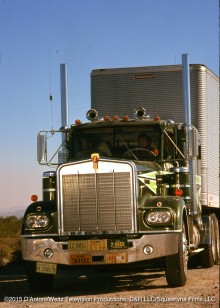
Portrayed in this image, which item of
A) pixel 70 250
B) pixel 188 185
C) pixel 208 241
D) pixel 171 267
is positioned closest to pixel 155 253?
pixel 171 267

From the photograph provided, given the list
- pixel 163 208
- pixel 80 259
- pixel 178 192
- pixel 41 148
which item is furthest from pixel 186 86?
pixel 80 259

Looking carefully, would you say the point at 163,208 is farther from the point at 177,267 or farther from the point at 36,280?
the point at 36,280

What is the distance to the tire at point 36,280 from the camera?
12195 millimetres

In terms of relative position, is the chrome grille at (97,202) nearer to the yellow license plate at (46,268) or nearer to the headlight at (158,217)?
the headlight at (158,217)

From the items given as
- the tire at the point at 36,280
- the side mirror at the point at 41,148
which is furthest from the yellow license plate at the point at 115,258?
the side mirror at the point at 41,148

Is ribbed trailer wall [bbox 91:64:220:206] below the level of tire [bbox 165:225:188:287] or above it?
above

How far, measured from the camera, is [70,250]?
38.4ft

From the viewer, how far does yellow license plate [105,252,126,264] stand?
37.8 feet

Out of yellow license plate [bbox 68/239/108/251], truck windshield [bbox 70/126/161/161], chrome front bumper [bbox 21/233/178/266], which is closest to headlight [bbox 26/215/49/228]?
chrome front bumper [bbox 21/233/178/266]

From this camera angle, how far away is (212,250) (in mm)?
16312

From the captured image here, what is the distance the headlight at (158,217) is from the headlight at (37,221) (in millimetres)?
1533

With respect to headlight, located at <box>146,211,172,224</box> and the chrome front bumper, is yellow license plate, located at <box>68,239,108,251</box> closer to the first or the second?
the chrome front bumper

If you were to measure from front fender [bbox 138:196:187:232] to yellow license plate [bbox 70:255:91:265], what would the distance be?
34.6 inches

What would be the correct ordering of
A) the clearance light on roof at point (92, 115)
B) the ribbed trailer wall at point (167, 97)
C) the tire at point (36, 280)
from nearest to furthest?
the tire at point (36, 280) → the clearance light on roof at point (92, 115) → the ribbed trailer wall at point (167, 97)
